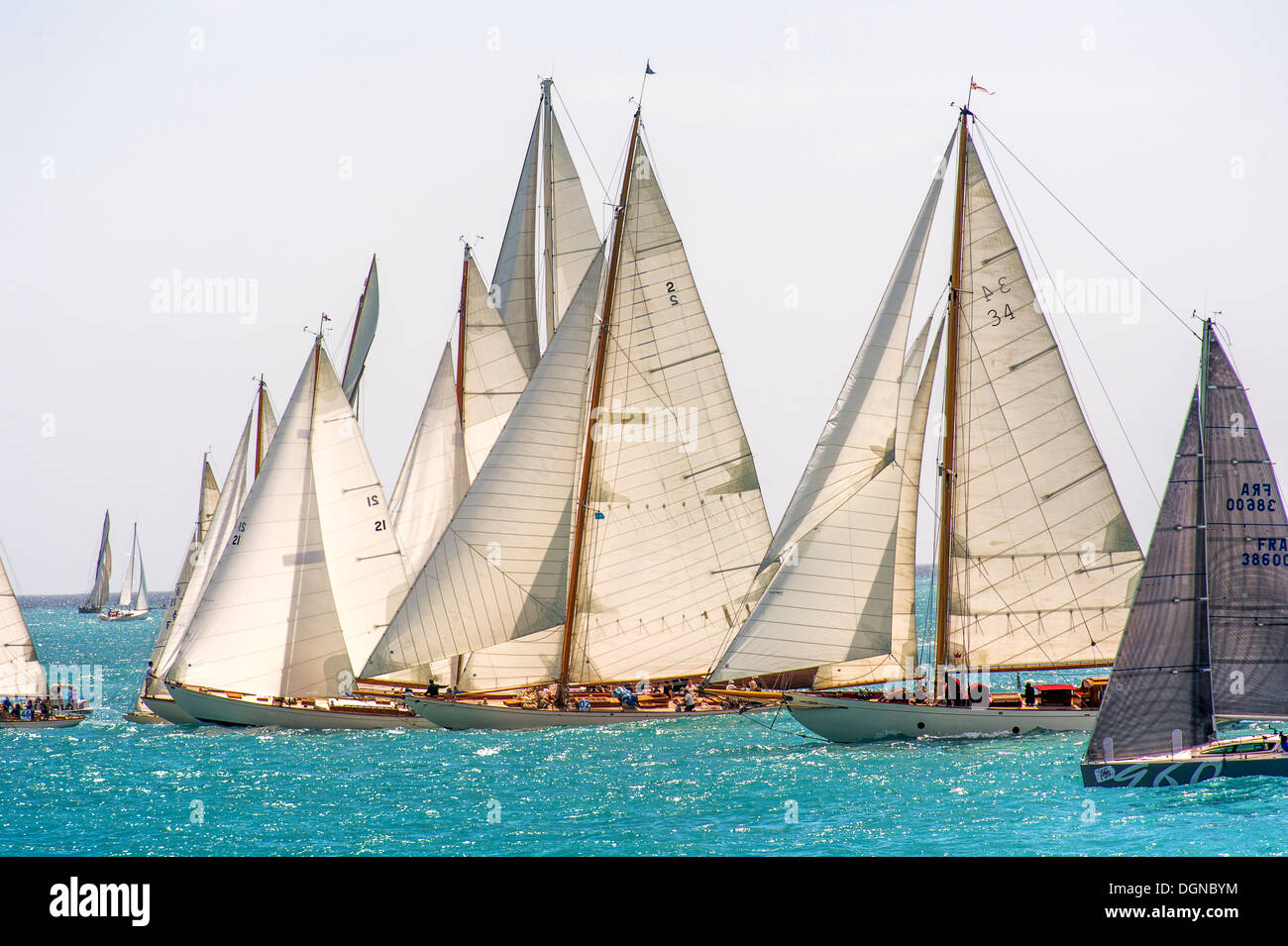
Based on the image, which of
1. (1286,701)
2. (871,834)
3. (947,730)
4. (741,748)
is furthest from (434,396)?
(1286,701)

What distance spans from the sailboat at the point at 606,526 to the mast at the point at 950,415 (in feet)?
23.1

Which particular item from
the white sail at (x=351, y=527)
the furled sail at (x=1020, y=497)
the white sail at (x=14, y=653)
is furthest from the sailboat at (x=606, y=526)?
the white sail at (x=14, y=653)

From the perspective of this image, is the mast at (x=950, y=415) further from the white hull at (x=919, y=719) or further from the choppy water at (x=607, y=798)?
the choppy water at (x=607, y=798)

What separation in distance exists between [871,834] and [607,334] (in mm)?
19830

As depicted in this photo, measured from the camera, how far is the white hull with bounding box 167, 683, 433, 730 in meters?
44.8

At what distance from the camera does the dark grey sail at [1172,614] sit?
97.3ft

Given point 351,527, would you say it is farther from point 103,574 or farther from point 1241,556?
point 103,574

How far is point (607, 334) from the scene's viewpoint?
142ft

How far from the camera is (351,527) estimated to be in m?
44.4

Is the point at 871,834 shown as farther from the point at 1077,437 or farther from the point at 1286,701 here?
the point at 1077,437

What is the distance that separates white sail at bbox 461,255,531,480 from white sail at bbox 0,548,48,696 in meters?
15.5

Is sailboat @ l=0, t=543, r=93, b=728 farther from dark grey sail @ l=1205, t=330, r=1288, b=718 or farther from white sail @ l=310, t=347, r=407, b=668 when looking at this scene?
dark grey sail @ l=1205, t=330, r=1288, b=718

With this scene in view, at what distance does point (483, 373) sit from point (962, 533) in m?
16.8

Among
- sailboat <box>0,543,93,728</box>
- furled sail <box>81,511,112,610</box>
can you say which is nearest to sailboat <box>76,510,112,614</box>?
furled sail <box>81,511,112,610</box>
